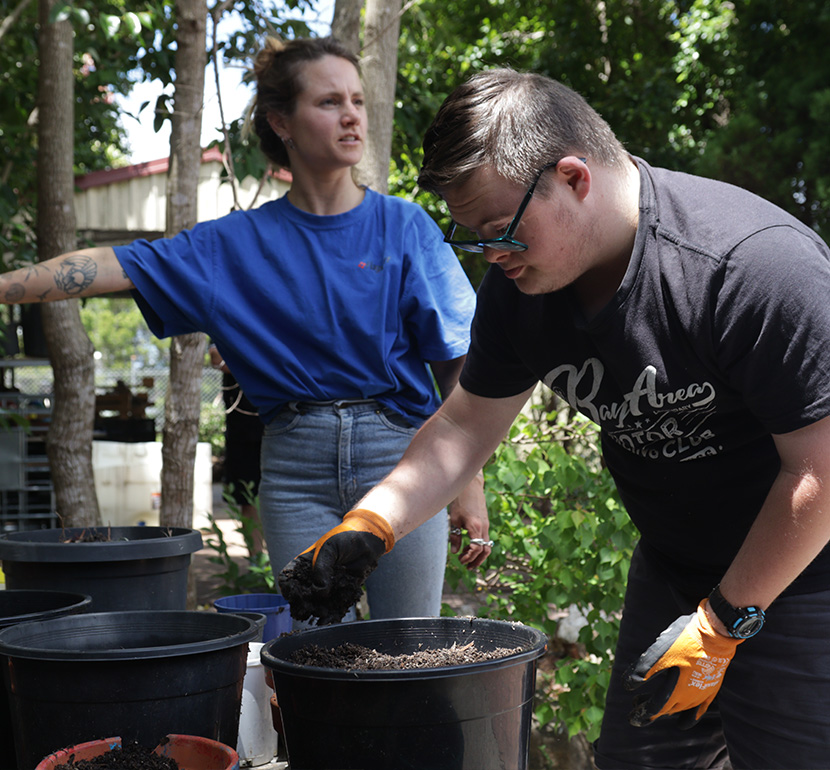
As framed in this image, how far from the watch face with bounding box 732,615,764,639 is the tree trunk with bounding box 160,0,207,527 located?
2.31 metres

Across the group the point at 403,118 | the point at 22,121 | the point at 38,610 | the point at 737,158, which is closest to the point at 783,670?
the point at 38,610

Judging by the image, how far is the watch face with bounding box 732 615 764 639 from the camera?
1.41 metres

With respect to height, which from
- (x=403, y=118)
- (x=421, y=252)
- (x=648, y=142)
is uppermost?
(x=648, y=142)

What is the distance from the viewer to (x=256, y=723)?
5.99 ft

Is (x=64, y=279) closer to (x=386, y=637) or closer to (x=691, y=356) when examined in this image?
(x=386, y=637)

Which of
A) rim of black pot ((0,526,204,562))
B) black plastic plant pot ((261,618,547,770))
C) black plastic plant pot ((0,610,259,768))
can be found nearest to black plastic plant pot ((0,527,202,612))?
rim of black pot ((0,526,204,562))

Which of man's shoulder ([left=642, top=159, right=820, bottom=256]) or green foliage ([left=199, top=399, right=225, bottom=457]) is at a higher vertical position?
man's shoulder ([left=642, top=159, right=820, bottom=256])

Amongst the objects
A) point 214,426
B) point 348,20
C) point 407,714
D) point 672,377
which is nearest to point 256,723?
point 407,714

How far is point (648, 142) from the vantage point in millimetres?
9312

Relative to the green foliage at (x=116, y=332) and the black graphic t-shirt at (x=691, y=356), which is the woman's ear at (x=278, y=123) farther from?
the green foliage at (x=116, y=332)

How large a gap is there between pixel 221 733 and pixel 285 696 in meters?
0.20

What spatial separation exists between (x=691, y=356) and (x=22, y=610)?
54.6 inches

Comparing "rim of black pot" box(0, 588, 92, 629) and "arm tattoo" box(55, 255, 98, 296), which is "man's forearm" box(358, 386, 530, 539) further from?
"arm tattoo" box(55, 255, 98, 296)

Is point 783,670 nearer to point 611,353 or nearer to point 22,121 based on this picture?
point 611,353
